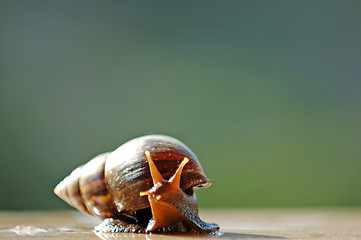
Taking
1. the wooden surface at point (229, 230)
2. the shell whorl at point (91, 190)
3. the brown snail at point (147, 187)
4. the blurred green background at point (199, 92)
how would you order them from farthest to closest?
1. the blurred green background at point (199, 92)
2. the shell whorl at point (91, 190)
3. the brown snail at point (147, 187)
4. the wooden surface at point (229, 230)

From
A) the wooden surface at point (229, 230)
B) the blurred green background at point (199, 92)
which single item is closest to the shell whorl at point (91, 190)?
the wooden surface at point (229, 230)

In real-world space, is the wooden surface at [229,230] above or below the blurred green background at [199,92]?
below

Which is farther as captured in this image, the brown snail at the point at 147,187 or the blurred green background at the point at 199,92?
the blurred green background at the point at 199,92

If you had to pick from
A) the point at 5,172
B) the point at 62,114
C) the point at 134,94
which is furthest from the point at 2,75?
the point at 134,94

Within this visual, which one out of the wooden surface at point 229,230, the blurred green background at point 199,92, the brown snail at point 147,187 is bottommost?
the wooden surface at point 229,230

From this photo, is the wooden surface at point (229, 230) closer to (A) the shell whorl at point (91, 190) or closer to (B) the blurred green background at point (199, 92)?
(A) the shell whorl at point (91, 190)

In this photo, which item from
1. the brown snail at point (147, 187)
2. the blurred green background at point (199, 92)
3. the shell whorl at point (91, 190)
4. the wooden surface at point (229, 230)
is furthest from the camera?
the blurred green background at point (199, 92)
